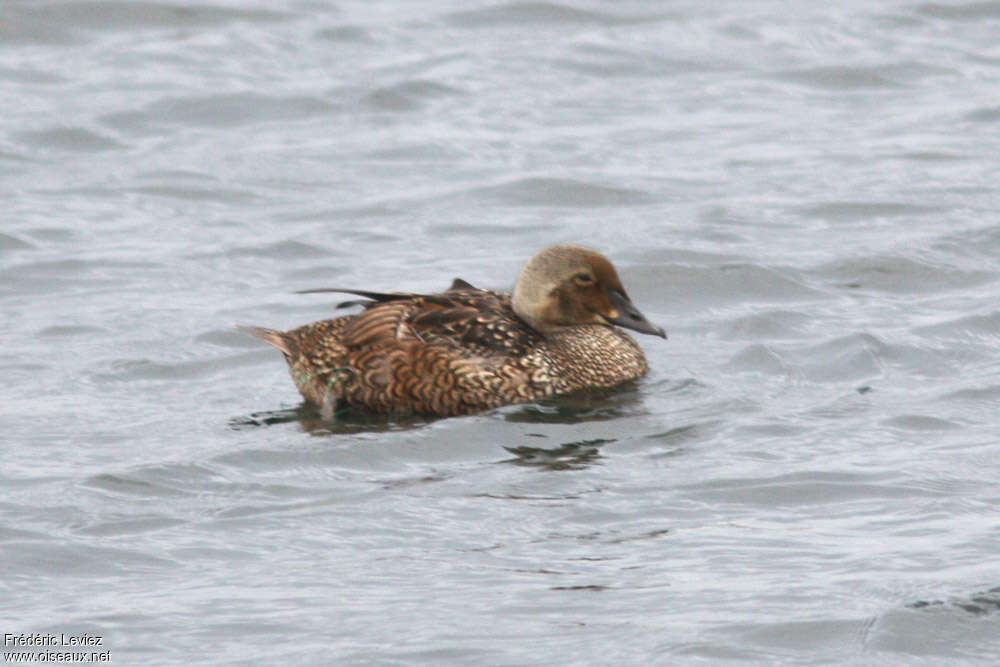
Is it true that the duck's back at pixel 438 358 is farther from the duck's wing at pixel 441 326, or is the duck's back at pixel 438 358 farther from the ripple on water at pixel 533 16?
the ripple on water at pixel 533 16

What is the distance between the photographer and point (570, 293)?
1027 centimetres

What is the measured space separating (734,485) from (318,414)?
2396mm

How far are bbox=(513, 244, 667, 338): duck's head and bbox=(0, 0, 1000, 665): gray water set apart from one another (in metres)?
0.40

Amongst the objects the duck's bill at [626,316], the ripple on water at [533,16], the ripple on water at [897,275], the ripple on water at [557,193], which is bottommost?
the ripple on water at [897,275]

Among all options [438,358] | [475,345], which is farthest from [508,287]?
[438,358]

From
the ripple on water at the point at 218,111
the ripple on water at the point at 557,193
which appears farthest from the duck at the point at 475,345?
the ripple on water at the point at 218,111

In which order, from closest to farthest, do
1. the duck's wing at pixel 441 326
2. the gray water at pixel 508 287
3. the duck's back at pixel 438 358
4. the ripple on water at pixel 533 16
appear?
the gray water at pixel 508 287 → the duck's back at pixel 438 358 → the duck's wing at pixel 441 326 → the ripple on water at pixel 533 16

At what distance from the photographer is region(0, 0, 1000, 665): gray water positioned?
23.2ft

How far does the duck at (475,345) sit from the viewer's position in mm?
9844

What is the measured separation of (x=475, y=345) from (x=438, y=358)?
8.5 inches

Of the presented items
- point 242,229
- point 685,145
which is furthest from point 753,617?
point 685,145

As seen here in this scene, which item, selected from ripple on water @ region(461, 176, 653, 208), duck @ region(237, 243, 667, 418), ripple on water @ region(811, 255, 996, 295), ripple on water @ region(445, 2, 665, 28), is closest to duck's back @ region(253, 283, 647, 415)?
duck @ region(237, 243, 667, 418)

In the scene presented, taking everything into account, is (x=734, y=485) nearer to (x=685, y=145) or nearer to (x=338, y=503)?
(x=338, y=503)

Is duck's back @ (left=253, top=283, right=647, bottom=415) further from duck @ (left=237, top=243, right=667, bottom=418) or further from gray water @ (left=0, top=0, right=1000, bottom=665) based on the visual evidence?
gray water @ (left=0, top=0, right=1000, bottom=665)
